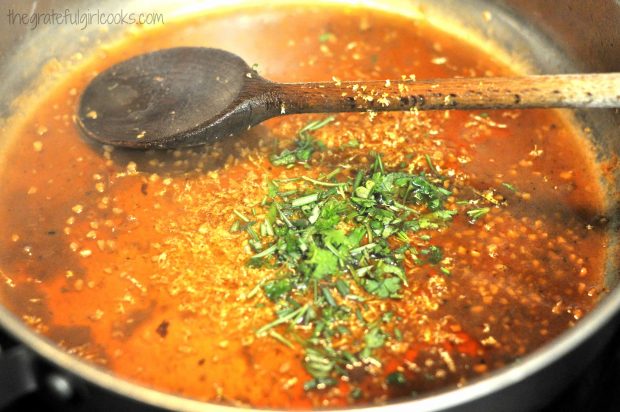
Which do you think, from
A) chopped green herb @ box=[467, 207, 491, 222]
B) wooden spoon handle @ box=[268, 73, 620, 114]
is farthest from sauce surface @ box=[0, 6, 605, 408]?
wooden spoon handle @ box=[268, 73, 620, 114]

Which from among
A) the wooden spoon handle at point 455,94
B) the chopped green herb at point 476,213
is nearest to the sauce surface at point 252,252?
the chopped green herb at point 476,213

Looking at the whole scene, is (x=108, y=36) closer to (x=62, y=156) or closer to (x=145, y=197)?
(x=62, y=156)

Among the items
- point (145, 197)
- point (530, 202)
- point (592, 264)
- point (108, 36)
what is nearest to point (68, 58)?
point (108, 36)
